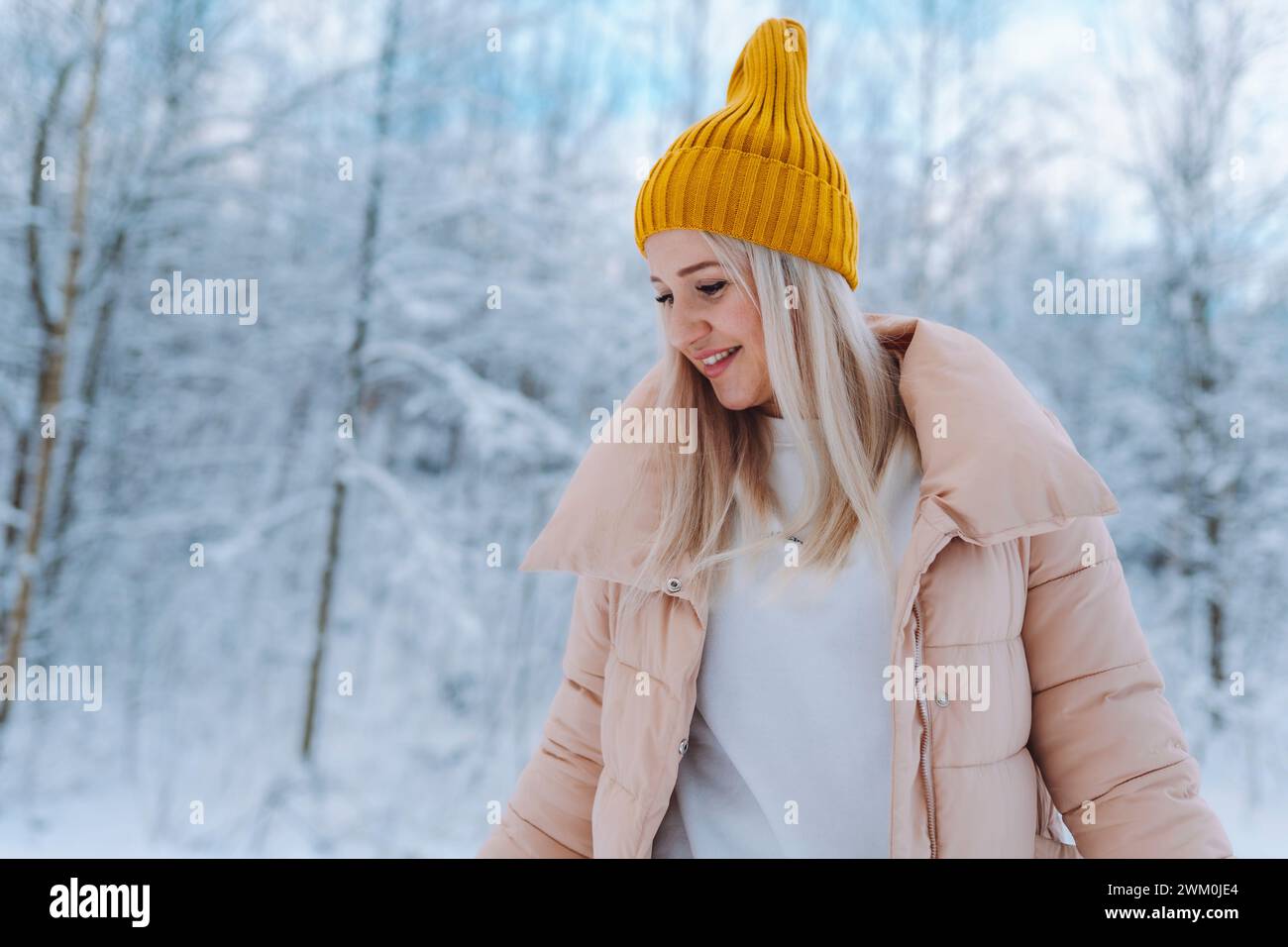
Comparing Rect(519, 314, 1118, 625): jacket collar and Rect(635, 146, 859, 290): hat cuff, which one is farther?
Rect(635, 146, 859, 290): hat cuff

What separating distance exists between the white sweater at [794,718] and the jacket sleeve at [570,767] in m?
0.14

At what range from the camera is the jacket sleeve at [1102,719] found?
3.43 feet

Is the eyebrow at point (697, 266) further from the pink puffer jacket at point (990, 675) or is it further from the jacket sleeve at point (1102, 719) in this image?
the jacket sleeve at point (1102, 719)

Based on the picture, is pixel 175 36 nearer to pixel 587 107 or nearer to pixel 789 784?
pixel 587 107

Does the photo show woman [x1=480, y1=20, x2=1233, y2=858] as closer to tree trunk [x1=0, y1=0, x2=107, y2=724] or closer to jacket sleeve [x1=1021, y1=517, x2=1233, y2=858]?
jacket sleeve [x1=1021, y1=517, x2=1233, y2=858]

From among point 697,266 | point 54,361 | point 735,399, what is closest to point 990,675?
point 735,399

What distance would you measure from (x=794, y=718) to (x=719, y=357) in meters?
0.61

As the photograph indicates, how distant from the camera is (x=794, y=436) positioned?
1.34 m

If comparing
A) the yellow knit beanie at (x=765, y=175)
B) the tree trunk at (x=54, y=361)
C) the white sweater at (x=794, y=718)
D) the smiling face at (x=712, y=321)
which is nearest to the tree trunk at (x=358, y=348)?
the tree trunk at (x=54, y=361)

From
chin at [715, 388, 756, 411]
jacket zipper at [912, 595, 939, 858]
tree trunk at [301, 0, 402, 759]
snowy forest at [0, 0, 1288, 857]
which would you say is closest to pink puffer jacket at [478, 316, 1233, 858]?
jacket zipper at [912, 595, 939, 858]

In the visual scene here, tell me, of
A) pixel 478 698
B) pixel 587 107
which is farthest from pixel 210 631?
pixel 587 107

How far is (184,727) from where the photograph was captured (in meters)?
5.25

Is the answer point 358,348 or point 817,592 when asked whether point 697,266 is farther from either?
point 358,348

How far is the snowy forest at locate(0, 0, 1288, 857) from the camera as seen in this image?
14.9 ft
